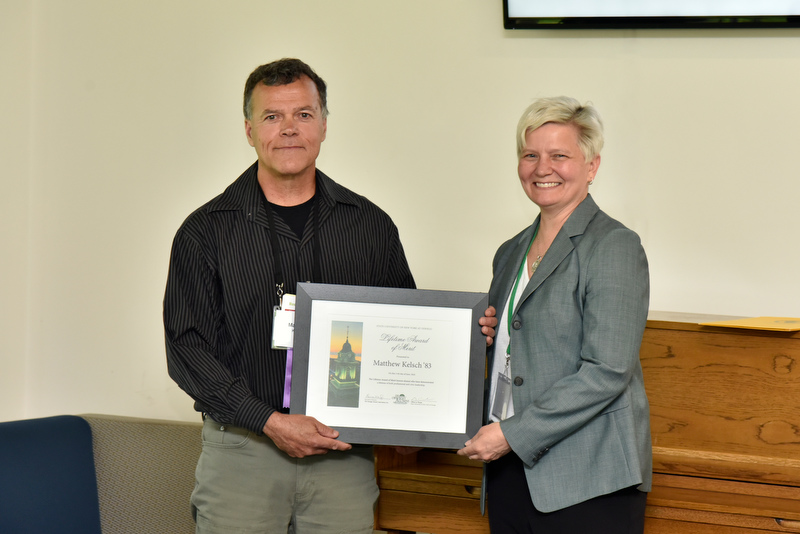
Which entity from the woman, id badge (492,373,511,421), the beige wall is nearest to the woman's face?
the woman

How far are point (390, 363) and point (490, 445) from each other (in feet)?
1.03

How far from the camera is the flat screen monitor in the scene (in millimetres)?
2672

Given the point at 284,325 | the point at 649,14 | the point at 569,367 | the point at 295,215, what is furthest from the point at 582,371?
the point at 649,14

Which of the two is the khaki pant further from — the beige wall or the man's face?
the beige wall

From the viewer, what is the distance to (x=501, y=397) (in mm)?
1797

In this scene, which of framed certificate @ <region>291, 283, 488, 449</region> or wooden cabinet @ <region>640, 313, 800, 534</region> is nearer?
framed certificate @ <region>291, 283, 488, 449</region>

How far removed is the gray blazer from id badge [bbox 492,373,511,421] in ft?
0.24

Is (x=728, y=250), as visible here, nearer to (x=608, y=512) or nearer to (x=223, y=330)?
(x=608, y=512)

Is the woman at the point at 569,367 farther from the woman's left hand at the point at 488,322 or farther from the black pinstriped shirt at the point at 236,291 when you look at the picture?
the black pinstriped shirt at the point at 236,291

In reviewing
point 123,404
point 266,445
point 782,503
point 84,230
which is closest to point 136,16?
point 84,230

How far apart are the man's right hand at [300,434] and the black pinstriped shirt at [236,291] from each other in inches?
1.2

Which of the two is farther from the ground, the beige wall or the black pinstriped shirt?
the beige wall

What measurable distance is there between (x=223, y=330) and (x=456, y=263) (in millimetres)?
1356

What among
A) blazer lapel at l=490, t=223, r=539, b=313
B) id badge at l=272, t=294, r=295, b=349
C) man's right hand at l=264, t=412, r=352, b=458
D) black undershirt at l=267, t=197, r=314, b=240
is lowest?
man's right hand at l=264, t=412, r=352, b=458
